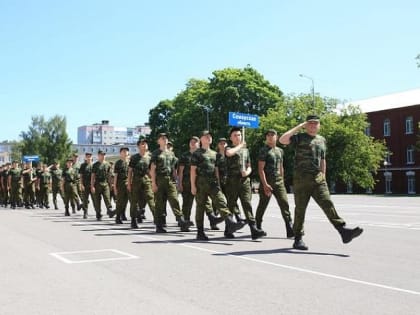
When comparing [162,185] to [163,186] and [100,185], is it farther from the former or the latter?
[100,185]

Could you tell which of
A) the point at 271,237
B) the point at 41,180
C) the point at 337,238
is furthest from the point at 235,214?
the point at 41,180

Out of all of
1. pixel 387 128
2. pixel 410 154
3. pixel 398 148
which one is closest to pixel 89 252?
pixel 410 154

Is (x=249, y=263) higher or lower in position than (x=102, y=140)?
lower

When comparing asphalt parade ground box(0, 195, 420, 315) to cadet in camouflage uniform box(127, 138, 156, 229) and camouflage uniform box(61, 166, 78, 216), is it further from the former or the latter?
camouflage uniform box(61, 166, 78, 216)

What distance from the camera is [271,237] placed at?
37.1 ft

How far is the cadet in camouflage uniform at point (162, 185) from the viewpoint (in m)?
12.4

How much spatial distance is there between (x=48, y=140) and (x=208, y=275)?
83.4m

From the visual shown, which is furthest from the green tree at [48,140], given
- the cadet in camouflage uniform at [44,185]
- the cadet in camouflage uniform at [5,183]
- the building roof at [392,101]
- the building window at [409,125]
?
the cadet in camouflage uniform at [44,185]

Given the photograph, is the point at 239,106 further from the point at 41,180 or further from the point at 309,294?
the point at 309,294

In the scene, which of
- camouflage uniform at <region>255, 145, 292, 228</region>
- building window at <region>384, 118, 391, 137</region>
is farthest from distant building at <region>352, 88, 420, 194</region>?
camouflage uniform at <region>255, 145, 292, 228</region>

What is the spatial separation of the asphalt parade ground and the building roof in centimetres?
5878

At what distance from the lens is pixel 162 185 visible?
12406mm

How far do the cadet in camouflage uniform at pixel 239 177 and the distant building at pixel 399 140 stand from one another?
55.3 metres

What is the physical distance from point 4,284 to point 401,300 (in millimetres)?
4449
